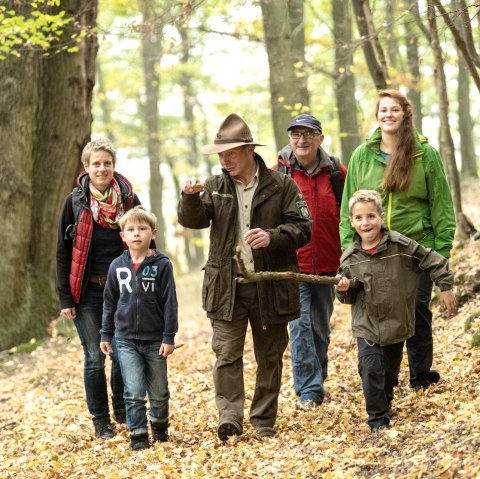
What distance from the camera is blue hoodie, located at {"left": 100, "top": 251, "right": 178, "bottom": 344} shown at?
5.93 m

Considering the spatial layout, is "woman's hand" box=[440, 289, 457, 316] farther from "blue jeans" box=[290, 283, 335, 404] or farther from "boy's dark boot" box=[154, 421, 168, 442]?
"boy's dark boot" box=[154, 421, 168, 442]

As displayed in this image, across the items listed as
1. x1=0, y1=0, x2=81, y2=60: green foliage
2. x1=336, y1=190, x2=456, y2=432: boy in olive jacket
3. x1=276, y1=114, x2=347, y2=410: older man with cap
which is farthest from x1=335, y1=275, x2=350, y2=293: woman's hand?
x1=0, y1=0, x2=81, y2=60: green foliage

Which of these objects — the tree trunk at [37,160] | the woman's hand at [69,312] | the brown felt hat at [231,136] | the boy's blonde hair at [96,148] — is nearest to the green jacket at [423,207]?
the brown felt hat at [231,136]

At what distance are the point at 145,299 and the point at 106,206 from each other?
0.95 m

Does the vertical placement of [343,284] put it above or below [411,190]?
below

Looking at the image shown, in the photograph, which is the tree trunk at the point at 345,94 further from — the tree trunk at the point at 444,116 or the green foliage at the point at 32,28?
the green foliage at the point at 32,28

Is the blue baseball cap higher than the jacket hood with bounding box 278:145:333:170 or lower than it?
higher

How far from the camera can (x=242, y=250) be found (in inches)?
230

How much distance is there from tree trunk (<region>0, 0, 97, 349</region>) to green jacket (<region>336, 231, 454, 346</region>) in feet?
22.4

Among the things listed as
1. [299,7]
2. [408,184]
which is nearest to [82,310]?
[408,184]

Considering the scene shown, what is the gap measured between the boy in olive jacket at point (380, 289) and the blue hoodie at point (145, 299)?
134 cm

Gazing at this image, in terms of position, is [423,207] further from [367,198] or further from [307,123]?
[307,123]

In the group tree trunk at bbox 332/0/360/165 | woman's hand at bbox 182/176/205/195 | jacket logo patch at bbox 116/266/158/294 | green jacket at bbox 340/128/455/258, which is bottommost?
jacket logo patch at bbox 116/266/158/294

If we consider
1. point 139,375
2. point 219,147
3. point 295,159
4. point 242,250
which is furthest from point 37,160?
point 242,250
